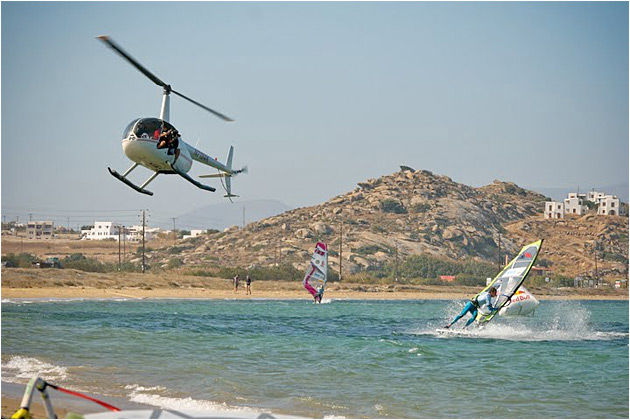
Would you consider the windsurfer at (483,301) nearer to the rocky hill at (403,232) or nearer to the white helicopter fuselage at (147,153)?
the white helicopter fuselage at (147,153)

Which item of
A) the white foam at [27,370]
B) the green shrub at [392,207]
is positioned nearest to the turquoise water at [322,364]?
the white foam at [27,370]

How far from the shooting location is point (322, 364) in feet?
70.3

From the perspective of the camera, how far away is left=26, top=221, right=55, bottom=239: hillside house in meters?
158

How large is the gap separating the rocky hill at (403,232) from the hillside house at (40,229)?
51862 millimetres

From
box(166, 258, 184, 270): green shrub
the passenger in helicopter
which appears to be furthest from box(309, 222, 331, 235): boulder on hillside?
the passenger in helicopter

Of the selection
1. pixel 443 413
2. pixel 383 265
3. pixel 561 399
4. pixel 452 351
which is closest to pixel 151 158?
pixel 443 413

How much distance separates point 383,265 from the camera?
9431 centimetres

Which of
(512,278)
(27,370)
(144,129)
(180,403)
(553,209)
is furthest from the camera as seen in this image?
(553,209)

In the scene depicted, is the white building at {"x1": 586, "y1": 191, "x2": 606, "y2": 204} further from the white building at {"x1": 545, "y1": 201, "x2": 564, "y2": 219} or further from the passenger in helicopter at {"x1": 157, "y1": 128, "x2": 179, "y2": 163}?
the passenger in helicopter at {"x1": 157, "y1": 128, "x2": 179, "y2": 163}

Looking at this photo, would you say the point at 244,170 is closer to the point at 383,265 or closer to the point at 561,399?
the point at 561,399

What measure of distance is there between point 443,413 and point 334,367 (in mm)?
5983

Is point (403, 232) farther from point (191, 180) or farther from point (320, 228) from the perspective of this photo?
point (191, 180)

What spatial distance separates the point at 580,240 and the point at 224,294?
66685 mm

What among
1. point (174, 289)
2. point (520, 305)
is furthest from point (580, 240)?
point (520, 305)
